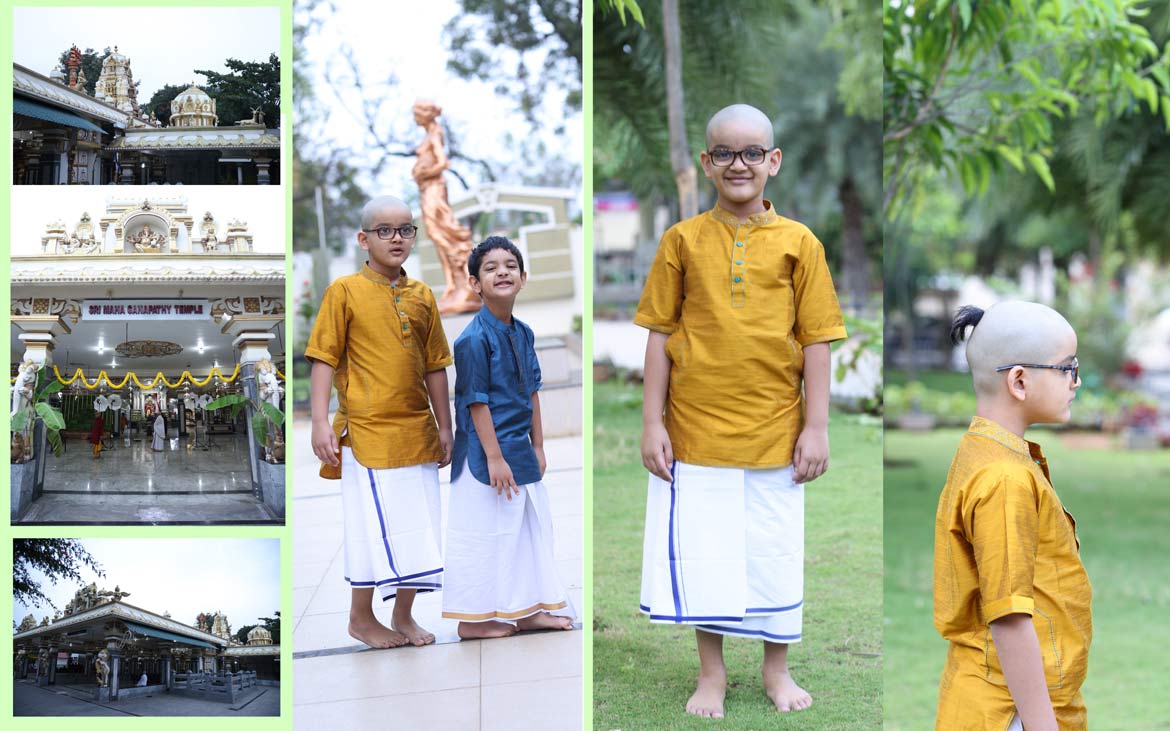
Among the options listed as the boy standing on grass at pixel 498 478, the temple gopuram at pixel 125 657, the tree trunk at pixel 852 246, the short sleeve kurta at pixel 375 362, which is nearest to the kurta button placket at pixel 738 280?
the boy standing on grass at pixel 498 478

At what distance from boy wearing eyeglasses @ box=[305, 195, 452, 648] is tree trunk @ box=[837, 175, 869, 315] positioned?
410 inches

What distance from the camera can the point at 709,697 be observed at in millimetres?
3051

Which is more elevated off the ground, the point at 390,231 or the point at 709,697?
the point at 390,231

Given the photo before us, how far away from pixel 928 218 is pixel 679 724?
17139 mm

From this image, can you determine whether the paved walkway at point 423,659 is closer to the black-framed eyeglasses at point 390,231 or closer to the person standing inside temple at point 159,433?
the person standing inside temple at point 159,433

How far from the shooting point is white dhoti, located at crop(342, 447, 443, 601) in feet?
10.2

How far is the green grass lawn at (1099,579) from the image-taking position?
4391 mm

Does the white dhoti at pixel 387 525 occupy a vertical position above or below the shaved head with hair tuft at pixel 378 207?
below

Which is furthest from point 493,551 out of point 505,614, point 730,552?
point 730,552

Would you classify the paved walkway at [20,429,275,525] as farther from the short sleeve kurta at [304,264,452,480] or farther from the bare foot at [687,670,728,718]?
the bare foot at [687,670,728,718]

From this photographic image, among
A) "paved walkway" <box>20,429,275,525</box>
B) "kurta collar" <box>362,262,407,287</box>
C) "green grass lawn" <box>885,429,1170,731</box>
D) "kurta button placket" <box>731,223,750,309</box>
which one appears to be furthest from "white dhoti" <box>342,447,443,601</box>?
"green grass lawn" <box>885,429,1170,731</box>

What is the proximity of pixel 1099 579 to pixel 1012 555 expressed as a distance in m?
4.96

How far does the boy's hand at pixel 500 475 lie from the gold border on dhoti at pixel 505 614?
0.34 m

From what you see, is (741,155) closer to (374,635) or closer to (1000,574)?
(1000,574)
